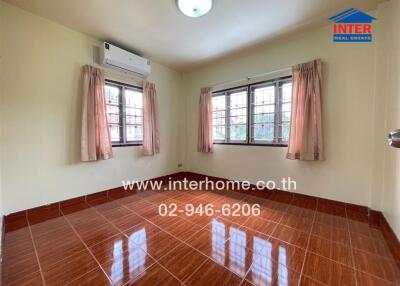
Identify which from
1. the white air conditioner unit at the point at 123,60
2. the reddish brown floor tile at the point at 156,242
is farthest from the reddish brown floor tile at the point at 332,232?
the white air conditioner unit at the point at 123,60

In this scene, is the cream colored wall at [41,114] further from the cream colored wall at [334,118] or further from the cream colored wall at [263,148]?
the cream colored wall at [334,118]

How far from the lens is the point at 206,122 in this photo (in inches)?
140

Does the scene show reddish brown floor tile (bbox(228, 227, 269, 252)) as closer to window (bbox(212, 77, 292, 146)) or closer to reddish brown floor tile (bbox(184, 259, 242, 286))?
reddish brown floor tile (bbox(184, 259, 242, 286))

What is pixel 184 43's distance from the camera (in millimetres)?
2760

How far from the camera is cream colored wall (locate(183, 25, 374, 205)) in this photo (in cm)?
208

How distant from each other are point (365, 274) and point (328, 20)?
2.80 metres

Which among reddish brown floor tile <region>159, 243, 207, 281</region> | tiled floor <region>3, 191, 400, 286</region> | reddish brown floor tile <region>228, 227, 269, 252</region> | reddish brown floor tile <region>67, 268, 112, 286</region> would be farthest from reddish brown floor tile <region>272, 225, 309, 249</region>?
reddish brown floor tile <region>67, 268, 112, 286</region>

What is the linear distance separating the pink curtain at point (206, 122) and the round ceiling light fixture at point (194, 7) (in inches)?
65.1

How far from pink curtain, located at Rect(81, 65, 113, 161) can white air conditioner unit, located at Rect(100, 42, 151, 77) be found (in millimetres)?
234

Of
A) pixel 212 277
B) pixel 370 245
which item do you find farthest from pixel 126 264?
pixel 370 245

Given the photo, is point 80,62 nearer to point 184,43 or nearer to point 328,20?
point 184,43

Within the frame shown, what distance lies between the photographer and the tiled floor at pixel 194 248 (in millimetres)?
1190

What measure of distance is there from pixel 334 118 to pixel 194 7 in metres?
2.28

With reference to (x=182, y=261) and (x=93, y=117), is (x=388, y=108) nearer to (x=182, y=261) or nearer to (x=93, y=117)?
(x=182, y=261)
